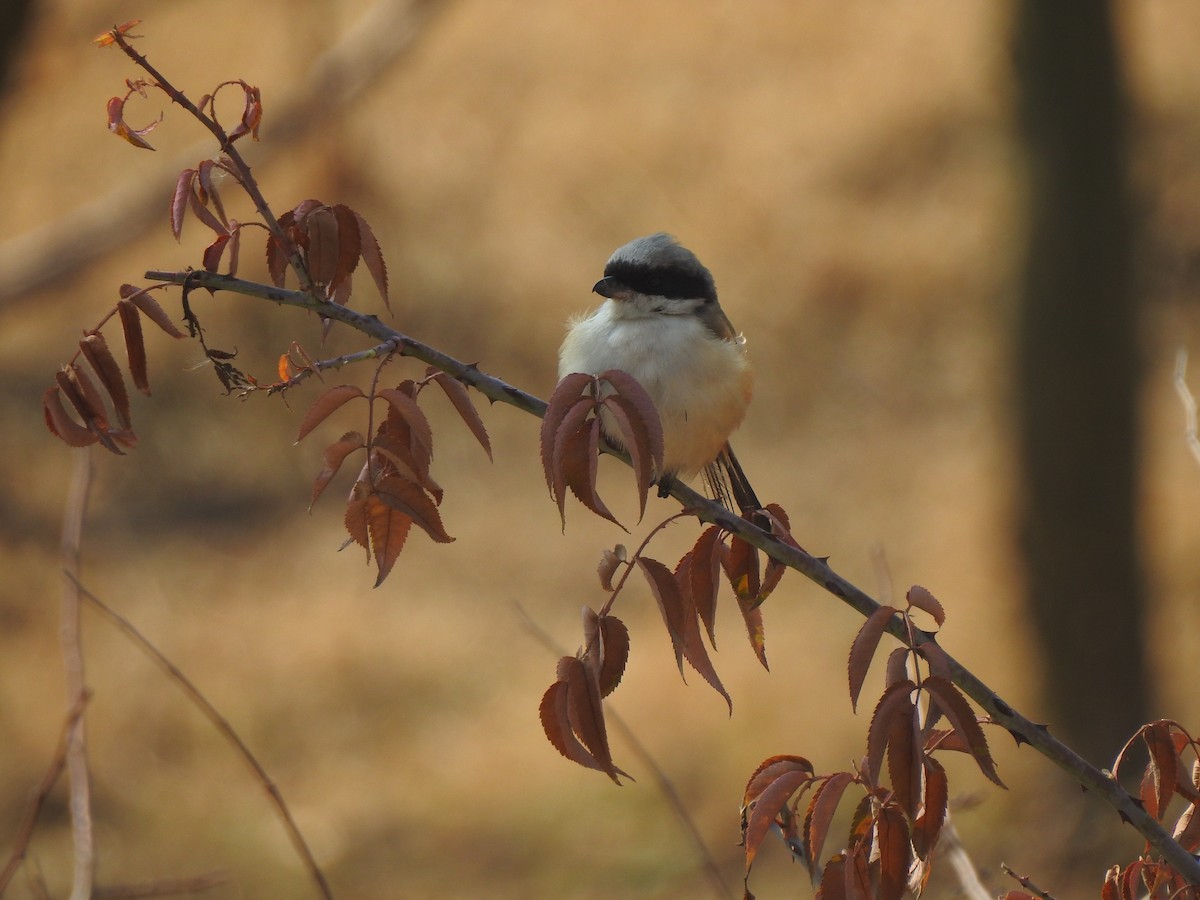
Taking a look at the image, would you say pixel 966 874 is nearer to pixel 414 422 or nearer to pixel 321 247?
pixel 414 422

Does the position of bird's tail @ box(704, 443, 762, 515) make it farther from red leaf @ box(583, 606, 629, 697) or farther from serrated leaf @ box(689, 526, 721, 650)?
red leaf @ box(583, 606, 629, 697)

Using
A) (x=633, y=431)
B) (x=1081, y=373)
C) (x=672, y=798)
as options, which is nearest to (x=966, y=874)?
(x=672, y=798)

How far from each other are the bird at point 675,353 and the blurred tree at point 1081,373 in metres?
3.41

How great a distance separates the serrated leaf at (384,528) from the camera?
5.25 feet

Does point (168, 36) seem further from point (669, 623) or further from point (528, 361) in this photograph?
point (669, 623)

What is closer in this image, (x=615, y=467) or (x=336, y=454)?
(x=336, y=454)

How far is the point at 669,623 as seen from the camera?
1593 millimetres

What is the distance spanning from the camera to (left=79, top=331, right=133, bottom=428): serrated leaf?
163cm

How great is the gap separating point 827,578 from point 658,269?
1.44 m

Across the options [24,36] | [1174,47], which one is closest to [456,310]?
[24,36]

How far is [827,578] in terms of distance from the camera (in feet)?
5.59

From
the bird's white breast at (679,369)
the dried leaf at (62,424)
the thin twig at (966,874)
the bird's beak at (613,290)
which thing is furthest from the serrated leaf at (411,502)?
the bird's beak at (613,290)

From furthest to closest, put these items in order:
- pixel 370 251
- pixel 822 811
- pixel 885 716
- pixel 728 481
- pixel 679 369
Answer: pixel 728 481
pixel 679 369
pixel 370 251
pixel 822 811
pixel 885 716

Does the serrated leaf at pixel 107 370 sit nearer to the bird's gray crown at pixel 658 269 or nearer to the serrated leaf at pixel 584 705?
the serrated leaf at pixel 584 705
